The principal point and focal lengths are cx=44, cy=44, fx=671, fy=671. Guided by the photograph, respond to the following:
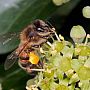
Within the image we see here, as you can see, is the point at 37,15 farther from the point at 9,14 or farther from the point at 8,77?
the point at 8,77

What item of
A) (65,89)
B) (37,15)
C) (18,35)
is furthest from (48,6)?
(65,89)

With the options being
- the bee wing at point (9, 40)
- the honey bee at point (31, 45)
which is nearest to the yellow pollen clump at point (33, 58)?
the honey bee at point (31, 45)

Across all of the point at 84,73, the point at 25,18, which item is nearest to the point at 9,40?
the point at 25,18

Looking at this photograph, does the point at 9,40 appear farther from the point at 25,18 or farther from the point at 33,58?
the point at 25,18

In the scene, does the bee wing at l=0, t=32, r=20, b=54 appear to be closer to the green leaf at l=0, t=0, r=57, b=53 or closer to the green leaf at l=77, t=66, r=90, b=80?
the green leaf at l=0, t=0, r=57, b=53

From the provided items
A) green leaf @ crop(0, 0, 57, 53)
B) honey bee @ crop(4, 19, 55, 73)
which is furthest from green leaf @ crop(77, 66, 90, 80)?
green leaf @ crop(0, 0, 57, 53)

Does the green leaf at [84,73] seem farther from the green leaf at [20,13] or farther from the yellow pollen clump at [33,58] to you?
the green leaf at [20,13]
